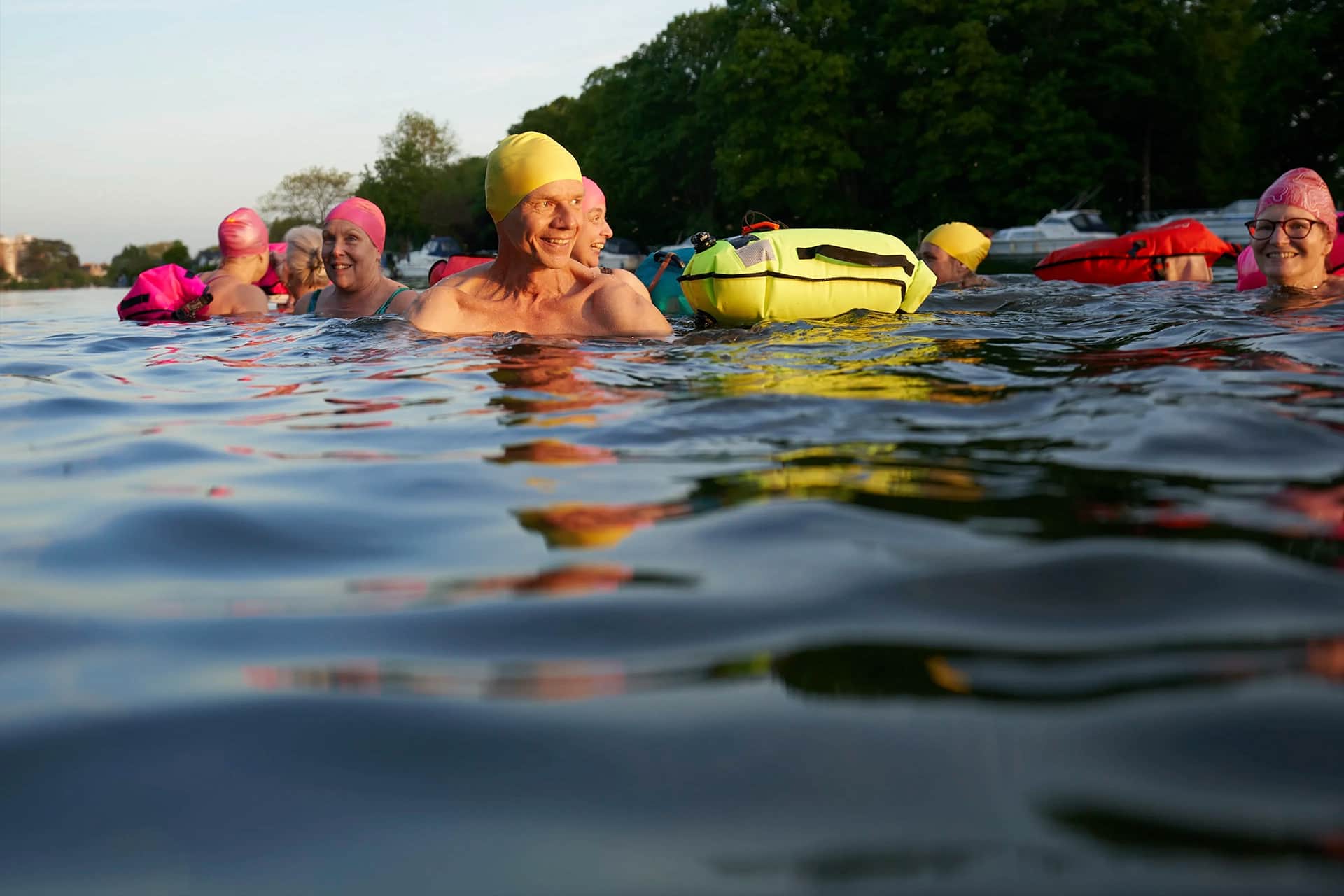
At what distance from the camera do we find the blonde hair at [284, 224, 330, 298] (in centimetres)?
→ 1154

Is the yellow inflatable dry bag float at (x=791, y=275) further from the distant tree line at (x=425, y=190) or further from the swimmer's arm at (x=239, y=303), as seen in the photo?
the distant tree line at (x=425, y=190)

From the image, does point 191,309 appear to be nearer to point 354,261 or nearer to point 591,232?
point 354,261

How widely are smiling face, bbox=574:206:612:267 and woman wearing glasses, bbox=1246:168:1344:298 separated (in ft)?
14.8

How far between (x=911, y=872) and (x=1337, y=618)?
98cm

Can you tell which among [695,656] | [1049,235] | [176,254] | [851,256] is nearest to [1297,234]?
[851,256]

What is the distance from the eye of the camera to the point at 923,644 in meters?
1.72

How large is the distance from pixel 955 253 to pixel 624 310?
6208 mm

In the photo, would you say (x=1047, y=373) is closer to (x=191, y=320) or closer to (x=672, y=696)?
(x=672, y=696)

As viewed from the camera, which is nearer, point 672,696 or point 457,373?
point 672,696

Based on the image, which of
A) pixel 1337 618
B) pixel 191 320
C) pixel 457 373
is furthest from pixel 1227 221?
pixel 1337 618

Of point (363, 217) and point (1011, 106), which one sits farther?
point (1011, 106)

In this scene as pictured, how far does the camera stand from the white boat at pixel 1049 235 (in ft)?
120

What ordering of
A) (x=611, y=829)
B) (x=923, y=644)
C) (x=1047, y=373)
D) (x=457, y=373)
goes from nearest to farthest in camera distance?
(x=611, y=829) < (x=923, y=644) < (x=1047, y=373) < (x=457, y=373)

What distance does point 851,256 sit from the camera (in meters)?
7.86
